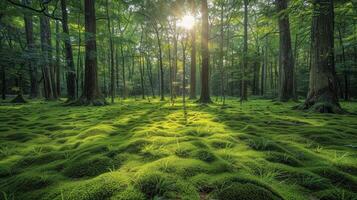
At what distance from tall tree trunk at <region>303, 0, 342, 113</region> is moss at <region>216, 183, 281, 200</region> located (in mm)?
5959

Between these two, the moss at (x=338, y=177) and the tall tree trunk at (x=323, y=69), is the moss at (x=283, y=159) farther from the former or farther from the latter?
the tall tree trunk at (x=323, y=69)

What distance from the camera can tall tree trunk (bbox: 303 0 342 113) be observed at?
605 cm

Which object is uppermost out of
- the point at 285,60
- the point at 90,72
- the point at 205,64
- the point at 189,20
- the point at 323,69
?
the point at 189,20

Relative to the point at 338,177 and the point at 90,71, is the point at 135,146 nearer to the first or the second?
the point at 338,177

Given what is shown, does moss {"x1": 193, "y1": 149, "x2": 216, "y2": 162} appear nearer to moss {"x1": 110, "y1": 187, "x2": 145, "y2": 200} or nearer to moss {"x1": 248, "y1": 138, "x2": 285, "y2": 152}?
moss {"x1": 248, "y1": 138, "x2": 285, "y2": 152}

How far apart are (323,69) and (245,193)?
6.58 metres

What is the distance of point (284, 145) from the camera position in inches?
112

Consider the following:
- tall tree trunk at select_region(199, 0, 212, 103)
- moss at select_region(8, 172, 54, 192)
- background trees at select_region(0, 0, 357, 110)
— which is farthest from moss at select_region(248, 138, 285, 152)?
tall tree trunk at select_region(199, 0, 212, 103)

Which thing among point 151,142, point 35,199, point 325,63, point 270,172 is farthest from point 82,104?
point 325,63

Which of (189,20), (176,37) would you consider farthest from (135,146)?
(176,37)

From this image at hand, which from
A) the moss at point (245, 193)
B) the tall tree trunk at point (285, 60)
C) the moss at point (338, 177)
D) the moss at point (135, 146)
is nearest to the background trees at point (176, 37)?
the tall tree trunk at point (285, 60)

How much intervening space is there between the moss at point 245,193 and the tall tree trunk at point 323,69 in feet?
19.6

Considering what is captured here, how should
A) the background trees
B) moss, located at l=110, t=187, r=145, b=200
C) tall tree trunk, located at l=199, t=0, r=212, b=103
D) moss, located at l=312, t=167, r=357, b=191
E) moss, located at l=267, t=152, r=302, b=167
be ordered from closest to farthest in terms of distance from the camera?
moss, located at l=110, t=187, r=145, b=200 → moss, located at l=312, t=167, r=357, b=191 → moss, located at l=267, t=152, r=302, b=167 → the background trees → tall tree trunk, located at l=199, t=0, r=212, b=103

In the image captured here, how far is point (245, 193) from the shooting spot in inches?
60.9
